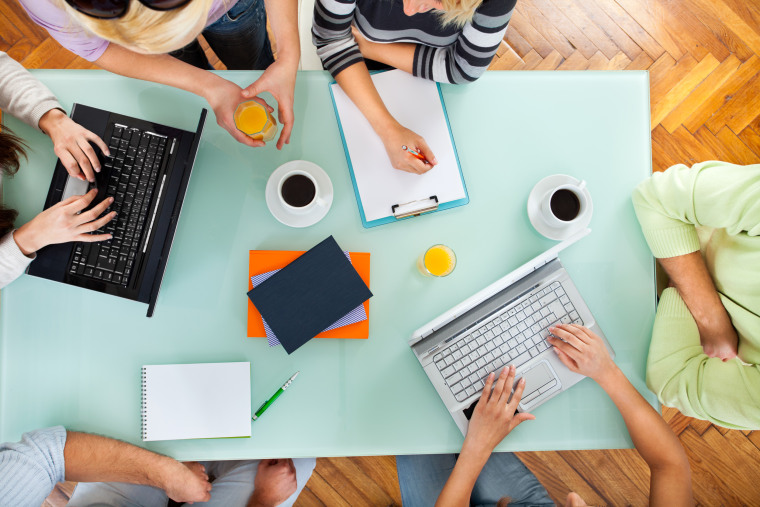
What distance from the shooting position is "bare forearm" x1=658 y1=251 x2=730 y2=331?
3.25 ft

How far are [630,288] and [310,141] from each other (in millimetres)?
764

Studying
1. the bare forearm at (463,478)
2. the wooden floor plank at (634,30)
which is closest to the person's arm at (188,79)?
the bare forearm at (463,478)

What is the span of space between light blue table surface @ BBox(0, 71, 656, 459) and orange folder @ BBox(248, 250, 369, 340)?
2cm

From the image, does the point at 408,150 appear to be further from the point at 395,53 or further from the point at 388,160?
the point at 395,53

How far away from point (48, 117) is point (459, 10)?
2.79 feet

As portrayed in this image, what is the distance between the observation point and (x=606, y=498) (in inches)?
65.6

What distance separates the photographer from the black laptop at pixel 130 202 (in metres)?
0.94

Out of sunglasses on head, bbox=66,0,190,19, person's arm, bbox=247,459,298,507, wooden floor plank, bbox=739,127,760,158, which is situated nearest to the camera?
sunglasses on head, bbox=66,0,190,19

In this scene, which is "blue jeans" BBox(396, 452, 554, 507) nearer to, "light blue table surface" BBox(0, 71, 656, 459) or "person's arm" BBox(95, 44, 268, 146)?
"light blue table surface" BBox(0, 71, 656, 459)

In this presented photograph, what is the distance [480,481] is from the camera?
1288 mm

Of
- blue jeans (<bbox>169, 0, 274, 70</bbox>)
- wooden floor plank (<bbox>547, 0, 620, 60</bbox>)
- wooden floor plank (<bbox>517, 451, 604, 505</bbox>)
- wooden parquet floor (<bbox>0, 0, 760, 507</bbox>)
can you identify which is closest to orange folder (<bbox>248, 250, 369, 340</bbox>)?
blue jeans (<bbox>169, 0, 274, 70</bbox>)

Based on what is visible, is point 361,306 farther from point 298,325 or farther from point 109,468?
point 109,468

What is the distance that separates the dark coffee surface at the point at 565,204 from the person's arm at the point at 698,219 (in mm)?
155

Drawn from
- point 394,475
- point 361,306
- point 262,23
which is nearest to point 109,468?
point 361,306
